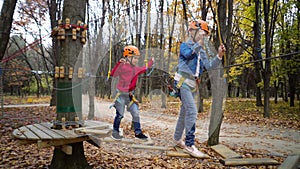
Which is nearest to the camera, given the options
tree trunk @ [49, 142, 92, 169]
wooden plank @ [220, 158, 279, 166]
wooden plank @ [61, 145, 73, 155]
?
wooden plank @ [220, 158, 279, 166]

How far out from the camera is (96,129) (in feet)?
9.07

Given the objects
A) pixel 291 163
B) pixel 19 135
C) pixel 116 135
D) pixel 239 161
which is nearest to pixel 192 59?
pixel 239 161

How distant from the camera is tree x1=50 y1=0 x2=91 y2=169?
125 inches

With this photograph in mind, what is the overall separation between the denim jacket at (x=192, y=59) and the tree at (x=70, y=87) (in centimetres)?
144

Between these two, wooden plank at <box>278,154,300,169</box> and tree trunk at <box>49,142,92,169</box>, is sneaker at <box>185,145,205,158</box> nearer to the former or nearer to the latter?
wooden plank at <box>278,154,300,169</box>

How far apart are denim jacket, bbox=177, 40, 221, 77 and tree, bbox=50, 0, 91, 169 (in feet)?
4.74

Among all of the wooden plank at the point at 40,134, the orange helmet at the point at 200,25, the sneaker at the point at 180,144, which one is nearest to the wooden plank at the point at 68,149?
the wooden plank at the point at 40,134

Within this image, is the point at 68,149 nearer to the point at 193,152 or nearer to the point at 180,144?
the point at 180,144

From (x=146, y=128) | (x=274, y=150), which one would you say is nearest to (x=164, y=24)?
(x=146, y=128)

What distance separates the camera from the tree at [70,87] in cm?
317

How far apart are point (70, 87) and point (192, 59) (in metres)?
1.73

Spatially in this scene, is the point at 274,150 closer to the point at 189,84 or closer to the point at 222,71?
the point at 222,71

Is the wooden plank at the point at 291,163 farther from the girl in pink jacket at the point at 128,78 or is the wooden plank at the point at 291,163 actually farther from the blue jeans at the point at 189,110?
the girl in pink jacket at the point at 128,78

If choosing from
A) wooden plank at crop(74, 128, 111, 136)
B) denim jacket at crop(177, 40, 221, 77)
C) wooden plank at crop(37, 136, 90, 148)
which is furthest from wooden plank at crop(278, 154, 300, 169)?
wooden plank at crop(37, 136, 90, 148)
